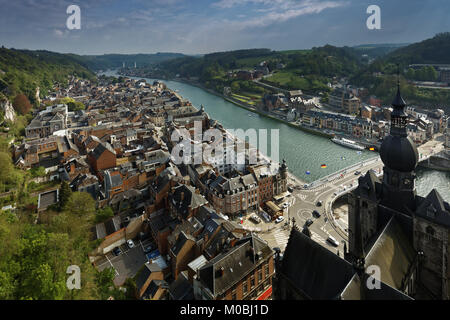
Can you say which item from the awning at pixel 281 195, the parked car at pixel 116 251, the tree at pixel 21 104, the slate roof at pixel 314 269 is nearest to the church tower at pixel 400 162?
the slate roof at pixel 314 269

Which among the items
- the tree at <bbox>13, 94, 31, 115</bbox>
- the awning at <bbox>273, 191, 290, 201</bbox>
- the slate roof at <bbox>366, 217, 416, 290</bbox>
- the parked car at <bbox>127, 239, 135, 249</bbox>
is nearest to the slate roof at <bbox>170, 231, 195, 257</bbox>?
the parked car at <bbox>127, 239, 135, 249</bbox>

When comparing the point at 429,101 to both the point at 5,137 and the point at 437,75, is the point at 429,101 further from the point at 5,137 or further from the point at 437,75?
the point at 5,137

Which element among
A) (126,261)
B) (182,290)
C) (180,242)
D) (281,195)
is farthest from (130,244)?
(281,195)

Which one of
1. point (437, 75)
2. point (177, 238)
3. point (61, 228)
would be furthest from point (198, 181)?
point (437, 75)

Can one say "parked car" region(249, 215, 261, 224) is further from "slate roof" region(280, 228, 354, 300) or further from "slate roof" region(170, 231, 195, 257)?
"slate roof" region(280, 228, 354, 300)

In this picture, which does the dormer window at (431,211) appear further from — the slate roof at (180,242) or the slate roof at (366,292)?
the slate roof at (180,242)
